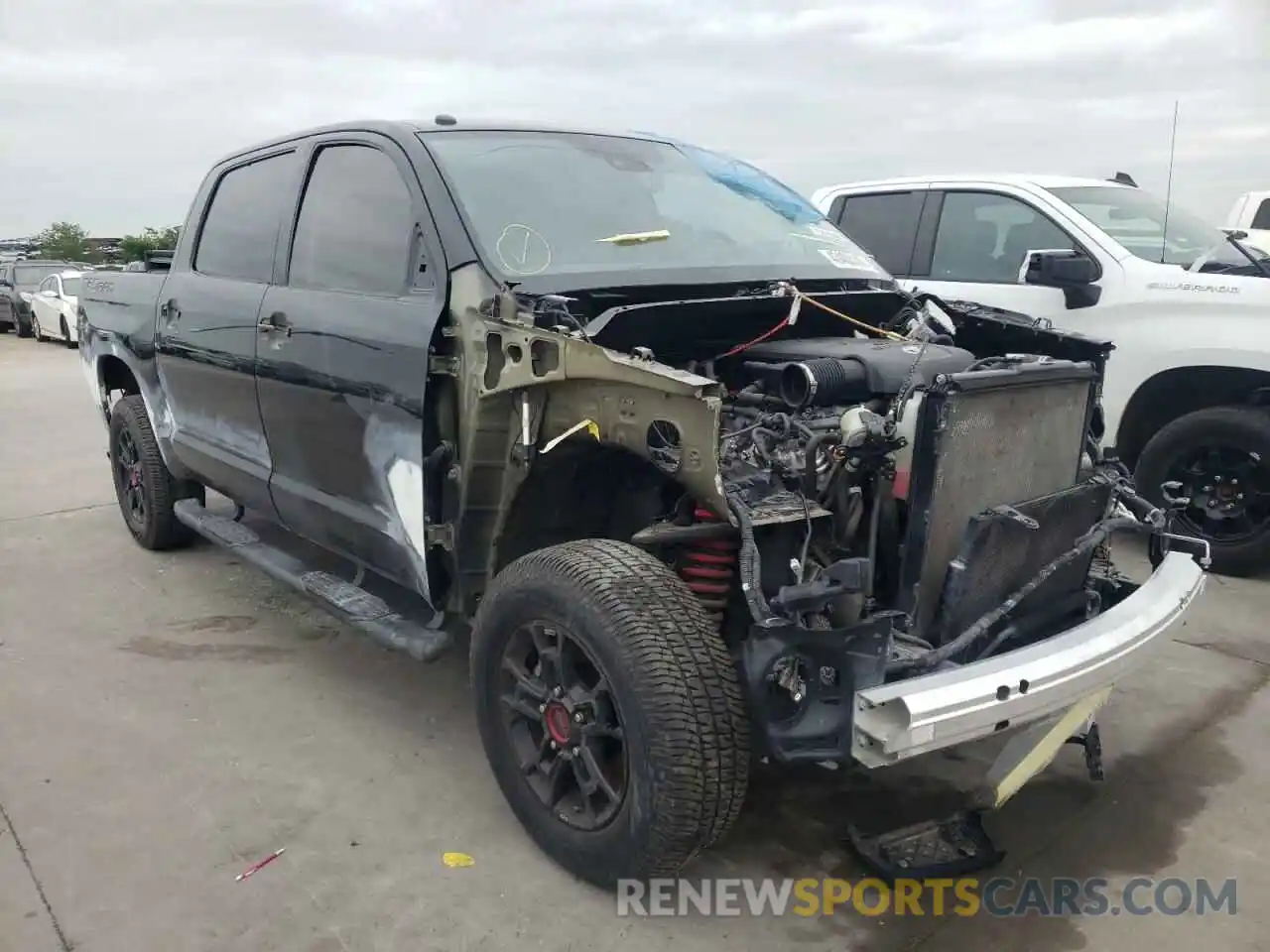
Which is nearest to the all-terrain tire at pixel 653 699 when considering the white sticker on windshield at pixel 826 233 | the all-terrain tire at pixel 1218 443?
the white sticker on windshield at pixel 826 233

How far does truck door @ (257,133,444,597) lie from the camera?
322cm

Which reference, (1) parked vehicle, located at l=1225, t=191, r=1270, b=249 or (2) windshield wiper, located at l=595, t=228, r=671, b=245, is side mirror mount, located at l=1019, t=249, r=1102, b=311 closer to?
(2) windshield wiper, located at l=595, t=228, r=671, b=245

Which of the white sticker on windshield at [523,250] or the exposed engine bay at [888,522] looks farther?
the white sticker on windshield at [523,250]

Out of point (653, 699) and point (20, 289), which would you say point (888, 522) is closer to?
point (653, 699)

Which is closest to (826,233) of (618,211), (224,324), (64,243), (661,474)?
(618,211)

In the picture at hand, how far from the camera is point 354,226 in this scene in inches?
142

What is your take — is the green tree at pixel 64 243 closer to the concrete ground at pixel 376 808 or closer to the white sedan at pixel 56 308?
the white sedan at pixel 56 308

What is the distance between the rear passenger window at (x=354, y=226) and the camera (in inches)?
134

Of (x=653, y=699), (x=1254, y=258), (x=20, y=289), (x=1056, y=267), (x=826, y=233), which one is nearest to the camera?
(x=653, y=699)

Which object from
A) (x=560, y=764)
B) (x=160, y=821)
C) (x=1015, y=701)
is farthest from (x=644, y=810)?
(x=160, y=821)

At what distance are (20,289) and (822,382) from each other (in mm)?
23934

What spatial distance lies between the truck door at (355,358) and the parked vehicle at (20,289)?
819 inches

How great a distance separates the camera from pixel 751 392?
121 inches

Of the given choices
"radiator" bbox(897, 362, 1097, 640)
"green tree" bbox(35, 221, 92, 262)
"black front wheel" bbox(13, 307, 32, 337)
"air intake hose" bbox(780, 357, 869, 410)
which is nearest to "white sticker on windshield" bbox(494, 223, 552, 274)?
"air intake hose" bbox(780, 357, 869, 410)
